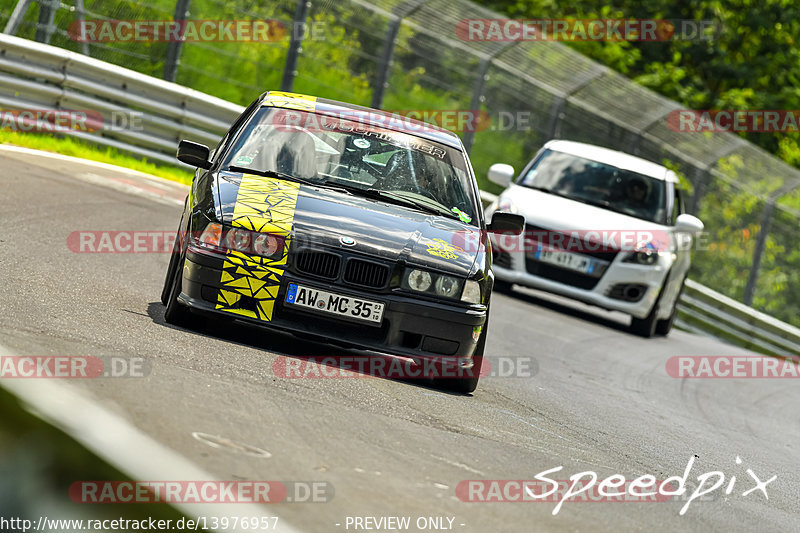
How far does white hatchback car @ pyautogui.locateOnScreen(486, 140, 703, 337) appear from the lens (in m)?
13.7

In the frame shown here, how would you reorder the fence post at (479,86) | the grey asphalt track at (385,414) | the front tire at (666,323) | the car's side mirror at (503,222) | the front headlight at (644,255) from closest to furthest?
the grey asphalt track at (385,414)
the car's side mirror at (503,222)
the front headlight at (644,255)
the front tire at (666,323)
the fence post at (479,86)

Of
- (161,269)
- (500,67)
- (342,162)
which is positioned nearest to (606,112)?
(500,67)

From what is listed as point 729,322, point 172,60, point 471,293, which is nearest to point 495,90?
point 729,322

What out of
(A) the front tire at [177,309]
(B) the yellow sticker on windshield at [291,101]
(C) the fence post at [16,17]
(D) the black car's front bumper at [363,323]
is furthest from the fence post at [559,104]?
(A) the front tire at [177,309]

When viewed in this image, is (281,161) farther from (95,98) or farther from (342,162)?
(95,98)

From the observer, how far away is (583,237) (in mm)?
13711

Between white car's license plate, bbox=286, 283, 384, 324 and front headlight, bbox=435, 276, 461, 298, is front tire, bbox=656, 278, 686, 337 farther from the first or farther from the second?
white car's license plate, bbox=286, 283, 384, 324

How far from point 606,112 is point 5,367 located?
19.2 m

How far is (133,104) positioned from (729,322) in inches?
358

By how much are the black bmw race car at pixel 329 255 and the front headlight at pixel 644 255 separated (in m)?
6.42

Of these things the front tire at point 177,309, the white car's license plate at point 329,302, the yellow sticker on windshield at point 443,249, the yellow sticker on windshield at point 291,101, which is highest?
the yellow sticker on windshield at point 291,101

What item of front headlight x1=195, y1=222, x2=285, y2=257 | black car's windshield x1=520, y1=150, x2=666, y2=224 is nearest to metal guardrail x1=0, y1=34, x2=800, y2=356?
black car's windshield x1=520, y1=150, x2=666, y2=224

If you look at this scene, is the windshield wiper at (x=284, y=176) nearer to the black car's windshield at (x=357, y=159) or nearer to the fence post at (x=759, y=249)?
the black car's windshield at (x=357, y=159)

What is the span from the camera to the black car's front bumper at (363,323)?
6469 millimetres
